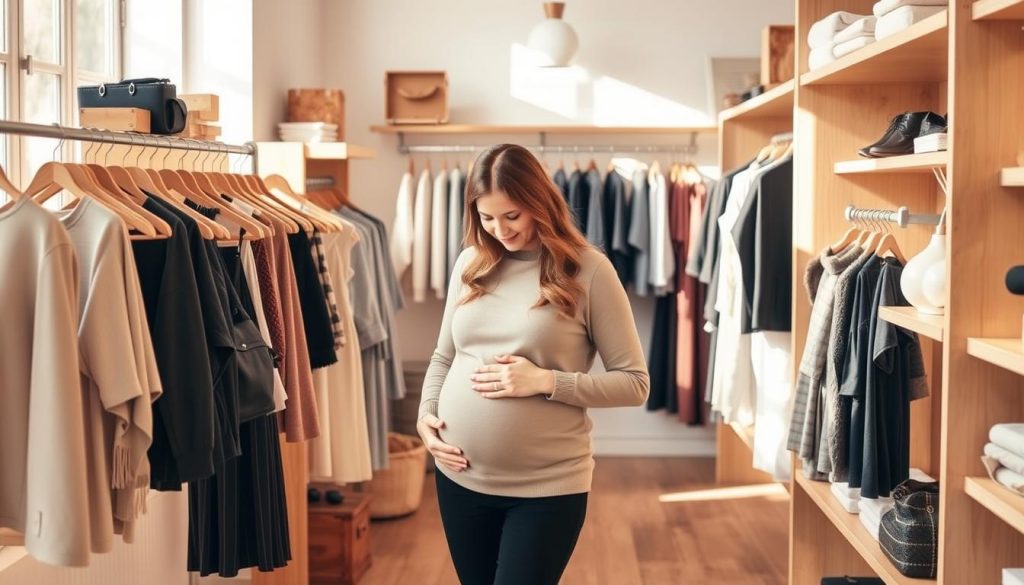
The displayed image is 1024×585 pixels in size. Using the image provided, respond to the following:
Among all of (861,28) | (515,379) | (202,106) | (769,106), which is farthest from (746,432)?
(202,106)

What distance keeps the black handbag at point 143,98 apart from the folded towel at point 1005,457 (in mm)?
2065

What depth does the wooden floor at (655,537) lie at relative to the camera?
172 inches

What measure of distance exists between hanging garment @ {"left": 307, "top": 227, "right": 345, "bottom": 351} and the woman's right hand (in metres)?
0.93

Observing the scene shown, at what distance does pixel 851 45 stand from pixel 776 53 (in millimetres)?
1919

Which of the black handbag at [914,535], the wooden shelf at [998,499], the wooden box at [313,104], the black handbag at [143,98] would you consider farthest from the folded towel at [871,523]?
the wooden box at [313,104]

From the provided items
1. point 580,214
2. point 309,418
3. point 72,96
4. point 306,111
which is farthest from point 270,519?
point 580,214

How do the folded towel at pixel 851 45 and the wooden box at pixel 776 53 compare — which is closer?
the folded towel at pixel 851 45

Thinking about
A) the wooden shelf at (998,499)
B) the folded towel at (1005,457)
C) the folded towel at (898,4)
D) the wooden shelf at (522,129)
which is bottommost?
the wooden shelf at (998,499)

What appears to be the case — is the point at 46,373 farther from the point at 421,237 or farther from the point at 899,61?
the point at 421,237

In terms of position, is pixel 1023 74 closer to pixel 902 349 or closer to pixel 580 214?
pixel 902 349

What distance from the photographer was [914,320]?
8.34 ft

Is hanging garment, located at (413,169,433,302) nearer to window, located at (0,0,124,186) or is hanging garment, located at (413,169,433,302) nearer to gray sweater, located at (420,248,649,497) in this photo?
window, located at (0,0,124,186)

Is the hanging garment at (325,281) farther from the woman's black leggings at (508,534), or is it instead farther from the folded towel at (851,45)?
the folded towel at (851,45)

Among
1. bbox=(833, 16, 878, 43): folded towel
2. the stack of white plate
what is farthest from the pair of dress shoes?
the stack of white plate
